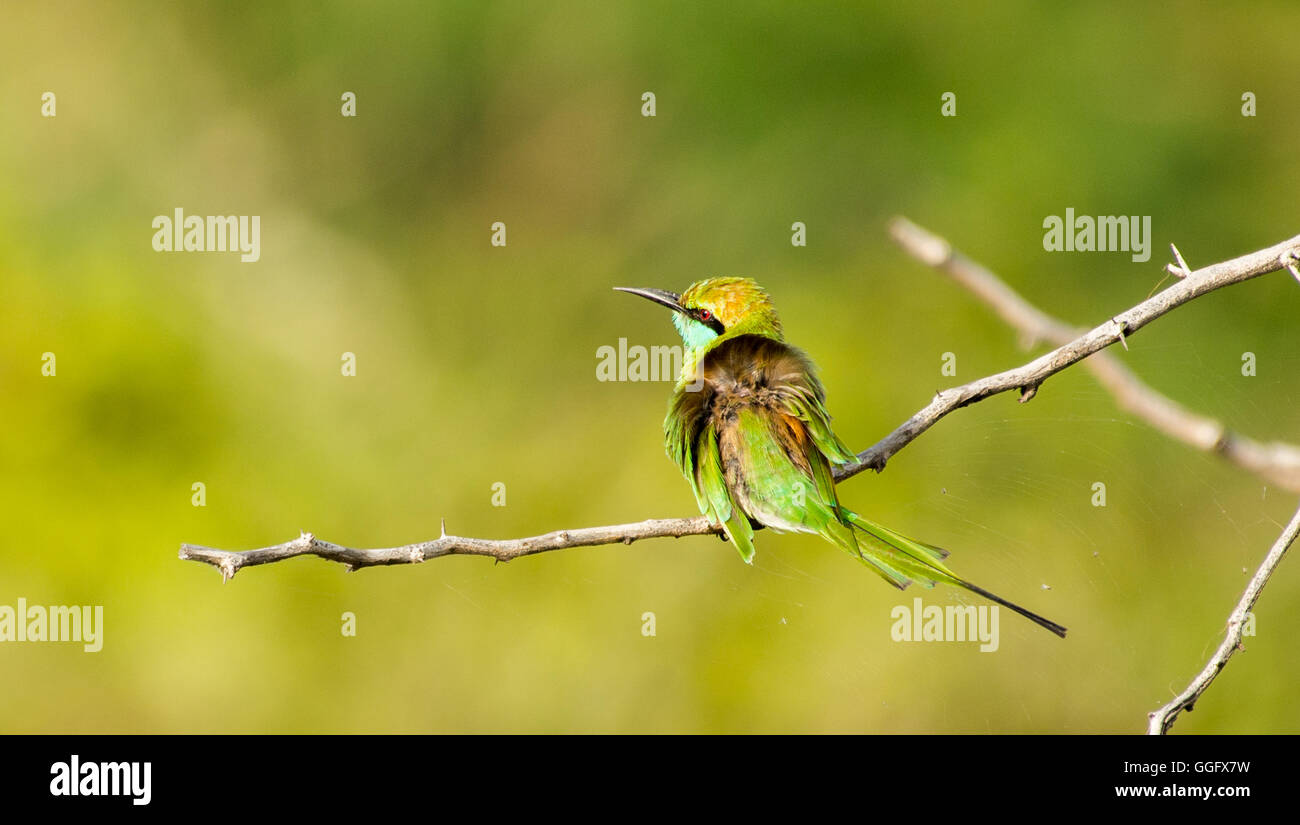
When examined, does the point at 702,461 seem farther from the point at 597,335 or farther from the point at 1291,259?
the point at 597,335

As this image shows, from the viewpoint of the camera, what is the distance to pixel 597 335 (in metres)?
6.73

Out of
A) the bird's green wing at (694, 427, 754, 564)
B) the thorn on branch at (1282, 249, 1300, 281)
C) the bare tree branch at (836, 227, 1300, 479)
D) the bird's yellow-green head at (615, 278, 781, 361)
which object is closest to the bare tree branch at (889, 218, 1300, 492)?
the bare tree branch at (836, 227, 1300, 479)

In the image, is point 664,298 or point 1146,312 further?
point 664,298

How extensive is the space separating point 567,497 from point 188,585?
193cm

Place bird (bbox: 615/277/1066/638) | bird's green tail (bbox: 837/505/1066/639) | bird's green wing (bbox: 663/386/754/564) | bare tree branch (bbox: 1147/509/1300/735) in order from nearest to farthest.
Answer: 1. bare tree branch (bbox: 1147/509/1300/735)
2. bird's green tail (bbox: 837/505/1066/639)
3. bird (bbox: 615/277/1066/638)
4. bird's green wing (bbox: 663/386/754/564)

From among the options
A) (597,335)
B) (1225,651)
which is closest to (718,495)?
(1225,651)

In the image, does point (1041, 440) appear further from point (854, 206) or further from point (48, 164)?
point (48, 164)

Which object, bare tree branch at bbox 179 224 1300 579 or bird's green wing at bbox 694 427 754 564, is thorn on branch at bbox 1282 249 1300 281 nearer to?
bare tree branch at bbox 179 224 1300 579

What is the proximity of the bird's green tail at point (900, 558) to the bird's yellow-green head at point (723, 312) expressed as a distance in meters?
0.84

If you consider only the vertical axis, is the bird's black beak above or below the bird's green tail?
above

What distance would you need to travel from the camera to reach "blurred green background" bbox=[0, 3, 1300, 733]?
591 centimetres

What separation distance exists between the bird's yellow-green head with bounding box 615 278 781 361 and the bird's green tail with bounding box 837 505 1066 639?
84cm

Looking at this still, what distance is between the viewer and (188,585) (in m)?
6.33

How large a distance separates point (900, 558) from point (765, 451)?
47cm
